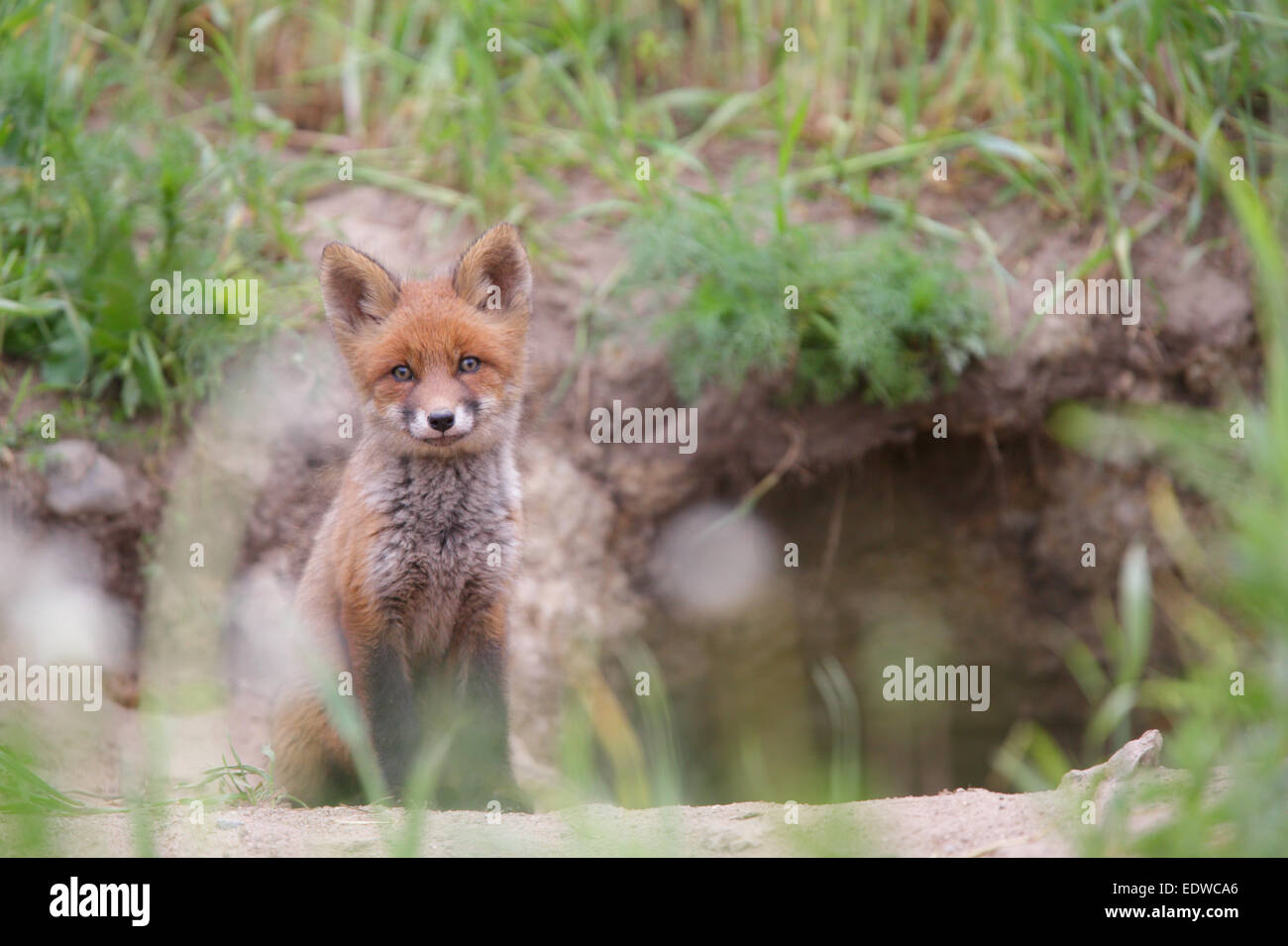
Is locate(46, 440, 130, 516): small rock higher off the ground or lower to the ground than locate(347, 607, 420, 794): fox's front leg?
higher

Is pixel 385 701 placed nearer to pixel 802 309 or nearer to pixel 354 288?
pixel 354 288

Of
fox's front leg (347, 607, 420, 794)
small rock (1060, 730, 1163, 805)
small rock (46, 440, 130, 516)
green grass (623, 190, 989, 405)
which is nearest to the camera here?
small rock (1060, 730, 1163, 805)

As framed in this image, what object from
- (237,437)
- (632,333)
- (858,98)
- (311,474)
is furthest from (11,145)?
(858,98)

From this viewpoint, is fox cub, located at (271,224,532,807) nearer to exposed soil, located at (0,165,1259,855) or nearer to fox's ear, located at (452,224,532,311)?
fox's ear, located at (452,224,532,311)

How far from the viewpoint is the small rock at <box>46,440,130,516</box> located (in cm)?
499

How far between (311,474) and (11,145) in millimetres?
2023

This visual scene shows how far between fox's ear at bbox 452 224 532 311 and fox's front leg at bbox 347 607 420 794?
3.85 feet

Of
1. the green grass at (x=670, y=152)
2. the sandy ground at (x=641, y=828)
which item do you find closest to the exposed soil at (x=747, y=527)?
the green grass at (x=670, y=152)

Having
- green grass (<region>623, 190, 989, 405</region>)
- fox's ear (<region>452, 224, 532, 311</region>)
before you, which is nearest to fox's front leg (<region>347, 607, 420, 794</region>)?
fox's ear (<region>452, 224, 532, 311</region>)

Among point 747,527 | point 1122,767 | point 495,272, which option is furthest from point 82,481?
point 1122,767

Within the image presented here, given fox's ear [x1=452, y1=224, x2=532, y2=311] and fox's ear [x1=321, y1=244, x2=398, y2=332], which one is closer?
fox's ear [x1=321, y1=244, x2=398, y2=332]

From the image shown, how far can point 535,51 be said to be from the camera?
270 inches

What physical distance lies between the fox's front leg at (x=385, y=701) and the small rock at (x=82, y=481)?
6.89 ft

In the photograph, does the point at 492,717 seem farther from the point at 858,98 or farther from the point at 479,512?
the point at 858,98
